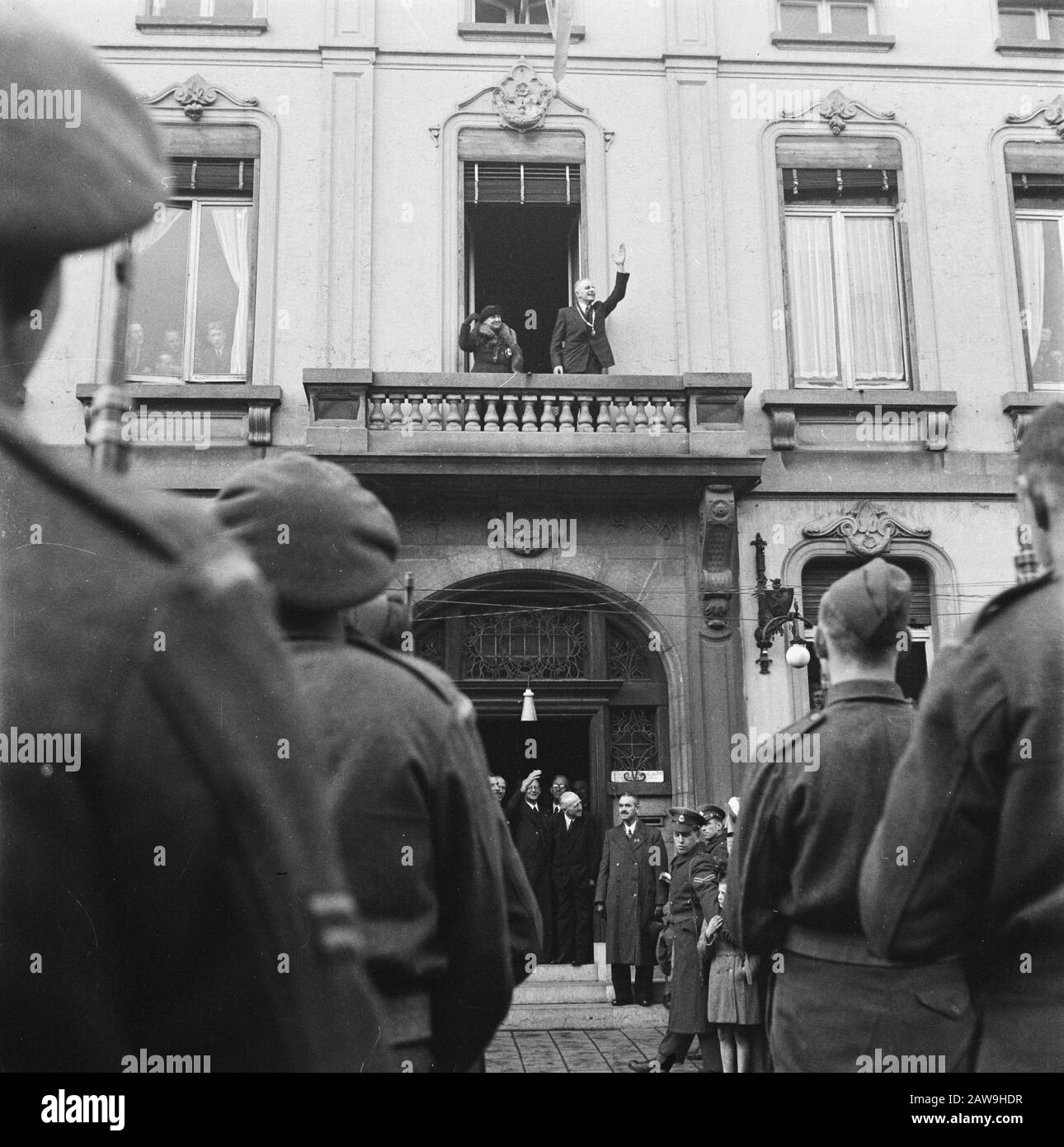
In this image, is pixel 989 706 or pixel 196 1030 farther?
pixel 989 706

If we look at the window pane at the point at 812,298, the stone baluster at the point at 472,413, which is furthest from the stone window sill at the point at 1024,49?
the stone baluster at the point at 472,413

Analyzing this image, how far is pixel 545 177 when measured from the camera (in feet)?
42.6

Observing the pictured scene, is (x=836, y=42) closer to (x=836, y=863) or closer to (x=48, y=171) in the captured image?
(x=836, y=863)

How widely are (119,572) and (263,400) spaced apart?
11.0 m

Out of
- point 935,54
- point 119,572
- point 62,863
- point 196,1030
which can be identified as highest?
point 935,54

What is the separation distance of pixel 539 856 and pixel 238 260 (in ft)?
21.5

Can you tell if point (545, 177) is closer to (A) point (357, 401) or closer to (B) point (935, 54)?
(A) point (357, 401)

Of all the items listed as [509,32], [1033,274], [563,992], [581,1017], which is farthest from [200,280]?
[1033,274]

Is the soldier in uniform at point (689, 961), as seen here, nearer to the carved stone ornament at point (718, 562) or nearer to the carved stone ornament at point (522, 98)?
the carved stone ornament at point (718, 562)

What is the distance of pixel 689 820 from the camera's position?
9164 millimetres

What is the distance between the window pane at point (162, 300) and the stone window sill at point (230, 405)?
342 mm

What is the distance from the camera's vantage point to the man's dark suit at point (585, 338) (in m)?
12.2

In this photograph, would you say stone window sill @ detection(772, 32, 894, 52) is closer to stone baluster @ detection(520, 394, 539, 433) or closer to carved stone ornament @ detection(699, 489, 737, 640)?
stone baluster @ detection(520, 394, 539, 433)

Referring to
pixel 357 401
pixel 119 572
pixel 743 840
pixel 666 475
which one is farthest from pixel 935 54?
pixel 119 572
